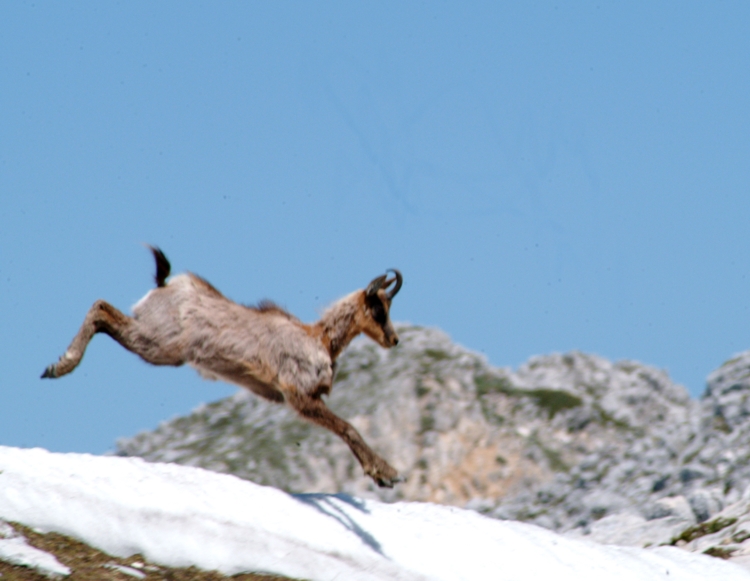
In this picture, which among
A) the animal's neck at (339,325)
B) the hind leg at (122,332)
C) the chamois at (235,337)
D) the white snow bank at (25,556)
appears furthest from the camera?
the animal's neck at (339,325)

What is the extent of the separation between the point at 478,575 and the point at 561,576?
106cm

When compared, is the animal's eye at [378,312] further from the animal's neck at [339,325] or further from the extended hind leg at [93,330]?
the extended hind leg at [93,330]

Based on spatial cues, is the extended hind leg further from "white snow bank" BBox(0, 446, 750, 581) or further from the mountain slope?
the mountain slope

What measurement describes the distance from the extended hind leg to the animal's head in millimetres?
2765

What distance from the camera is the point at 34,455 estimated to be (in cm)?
1082

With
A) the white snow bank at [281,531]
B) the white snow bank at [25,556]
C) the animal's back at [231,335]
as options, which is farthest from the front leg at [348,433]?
the white snow bank at [25,556]

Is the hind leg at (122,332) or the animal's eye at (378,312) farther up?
the animal's eye at (378,312)

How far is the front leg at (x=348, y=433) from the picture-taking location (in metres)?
11.1

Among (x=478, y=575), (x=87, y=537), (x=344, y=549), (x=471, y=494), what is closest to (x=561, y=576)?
(x=478, y=575)

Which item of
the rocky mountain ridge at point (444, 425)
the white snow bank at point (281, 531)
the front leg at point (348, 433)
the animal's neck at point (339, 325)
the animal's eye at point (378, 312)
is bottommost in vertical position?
the white snow bank at point (281, 531)

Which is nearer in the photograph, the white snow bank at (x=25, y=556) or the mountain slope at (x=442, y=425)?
the white snow bank at (x=25, y=556)

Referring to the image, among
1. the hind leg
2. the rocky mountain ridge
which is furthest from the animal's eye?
the rocky mountain ridge

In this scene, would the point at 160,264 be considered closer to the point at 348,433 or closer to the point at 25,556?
the point at 348,433

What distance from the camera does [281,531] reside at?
34.1 ft
